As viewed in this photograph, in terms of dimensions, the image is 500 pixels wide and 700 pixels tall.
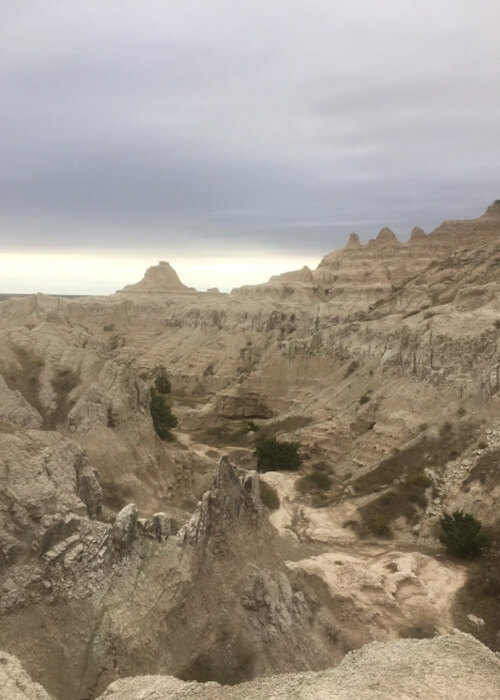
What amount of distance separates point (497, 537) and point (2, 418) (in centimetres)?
2443

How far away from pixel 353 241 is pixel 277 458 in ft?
229

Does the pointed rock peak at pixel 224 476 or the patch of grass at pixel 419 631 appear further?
Answer: the patch of grass at pixel 419 631

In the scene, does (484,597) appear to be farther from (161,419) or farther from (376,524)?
(161,419)

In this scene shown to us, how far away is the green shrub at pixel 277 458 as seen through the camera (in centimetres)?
3775

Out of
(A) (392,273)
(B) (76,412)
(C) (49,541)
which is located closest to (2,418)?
(B) (76,412)

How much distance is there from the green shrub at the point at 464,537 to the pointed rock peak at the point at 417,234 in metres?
76.8

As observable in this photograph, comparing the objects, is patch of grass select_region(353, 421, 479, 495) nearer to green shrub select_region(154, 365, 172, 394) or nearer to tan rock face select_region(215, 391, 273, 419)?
tan rock face select_region(215, 391, 273, 419)

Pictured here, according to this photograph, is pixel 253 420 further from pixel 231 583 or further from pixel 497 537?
pixel 231 583

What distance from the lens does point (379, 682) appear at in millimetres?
10172

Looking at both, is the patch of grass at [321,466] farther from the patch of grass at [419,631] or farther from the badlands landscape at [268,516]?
the patch of grass at [419,631]

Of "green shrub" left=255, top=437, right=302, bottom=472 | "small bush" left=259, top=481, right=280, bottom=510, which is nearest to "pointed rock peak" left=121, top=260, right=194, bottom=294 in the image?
"green shrub" left=255, top=437, right=302, bottom=472

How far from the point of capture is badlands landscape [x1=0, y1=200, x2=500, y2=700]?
12.0m

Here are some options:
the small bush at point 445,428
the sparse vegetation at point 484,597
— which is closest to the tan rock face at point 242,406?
the small bush at point 445,428

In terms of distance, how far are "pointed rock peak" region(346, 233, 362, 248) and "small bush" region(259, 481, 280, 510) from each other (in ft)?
238
